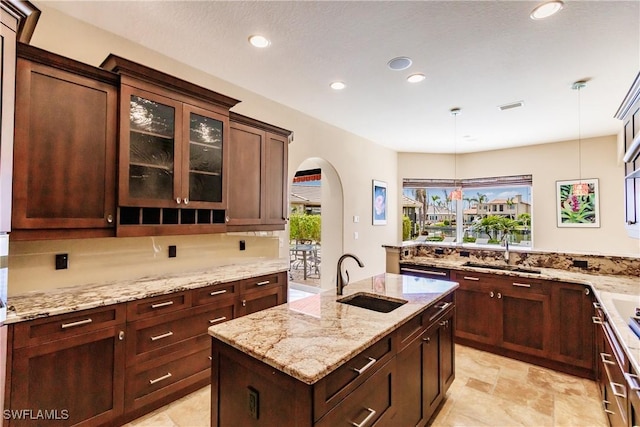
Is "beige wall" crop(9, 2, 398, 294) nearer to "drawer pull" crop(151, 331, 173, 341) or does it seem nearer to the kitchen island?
"drawer pull" crop(151, 331, 173, 341)

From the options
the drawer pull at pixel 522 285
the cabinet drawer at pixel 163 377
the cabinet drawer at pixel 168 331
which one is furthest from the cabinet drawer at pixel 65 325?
the drawer pull at pixel 522 285

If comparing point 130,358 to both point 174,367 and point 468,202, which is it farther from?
point 468,202

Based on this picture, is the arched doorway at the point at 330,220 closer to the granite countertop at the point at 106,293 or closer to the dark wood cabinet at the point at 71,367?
the granite countertop at the point at 106,293

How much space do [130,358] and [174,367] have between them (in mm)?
355

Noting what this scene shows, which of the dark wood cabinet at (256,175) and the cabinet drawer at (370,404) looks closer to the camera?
the cabinet drawer at (370,404)

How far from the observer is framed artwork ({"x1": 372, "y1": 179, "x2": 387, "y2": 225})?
5.66m

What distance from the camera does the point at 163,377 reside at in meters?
2.22

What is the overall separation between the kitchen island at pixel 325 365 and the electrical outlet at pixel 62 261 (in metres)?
1.49

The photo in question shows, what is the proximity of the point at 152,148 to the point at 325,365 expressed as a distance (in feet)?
6.84

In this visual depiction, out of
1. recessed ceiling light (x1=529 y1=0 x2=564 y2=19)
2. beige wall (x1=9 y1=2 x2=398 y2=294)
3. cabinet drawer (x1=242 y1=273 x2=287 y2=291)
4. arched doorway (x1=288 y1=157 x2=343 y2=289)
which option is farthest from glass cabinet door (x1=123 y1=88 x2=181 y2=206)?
recessed ceiling light (x1=529 y1=0 x2=564 y2=19)

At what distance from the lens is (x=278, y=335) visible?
4.53ft

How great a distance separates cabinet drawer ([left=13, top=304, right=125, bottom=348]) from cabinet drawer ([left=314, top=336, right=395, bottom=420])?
1582mm

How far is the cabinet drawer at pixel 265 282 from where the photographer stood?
2769 millimetres

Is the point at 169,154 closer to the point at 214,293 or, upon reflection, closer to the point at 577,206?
the point at 214,293
